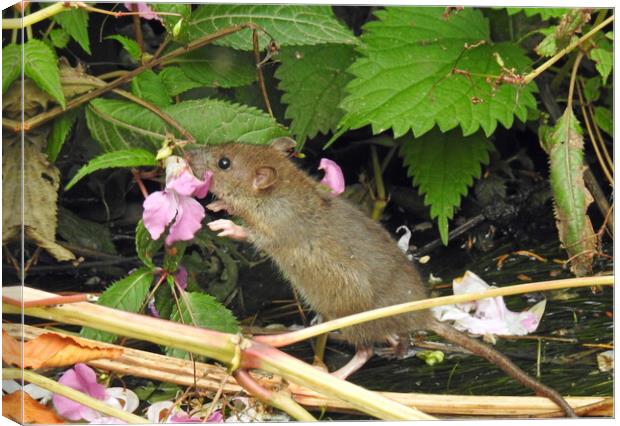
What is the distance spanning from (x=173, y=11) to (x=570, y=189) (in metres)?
Result: 0.79

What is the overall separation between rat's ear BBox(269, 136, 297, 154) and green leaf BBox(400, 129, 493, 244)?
0.20m

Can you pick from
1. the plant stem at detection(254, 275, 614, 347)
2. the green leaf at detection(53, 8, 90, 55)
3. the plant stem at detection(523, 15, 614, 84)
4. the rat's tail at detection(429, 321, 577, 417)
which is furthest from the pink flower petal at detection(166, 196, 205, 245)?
the plant stem at detection(523, 15, 614, 84)

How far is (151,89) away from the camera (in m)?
2.00

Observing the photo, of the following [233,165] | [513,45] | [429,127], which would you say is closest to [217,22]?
[233,165]

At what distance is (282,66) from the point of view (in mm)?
2047

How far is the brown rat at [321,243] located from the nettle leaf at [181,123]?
0.03 m

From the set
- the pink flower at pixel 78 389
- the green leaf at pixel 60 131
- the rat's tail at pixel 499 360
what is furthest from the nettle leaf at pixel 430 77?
the pink flower at pixel 78 389

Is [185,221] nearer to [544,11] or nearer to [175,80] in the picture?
[175,80]

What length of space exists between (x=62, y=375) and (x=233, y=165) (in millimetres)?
479

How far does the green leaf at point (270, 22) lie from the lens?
1.95 m

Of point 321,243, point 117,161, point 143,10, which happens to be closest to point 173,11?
point 143,10

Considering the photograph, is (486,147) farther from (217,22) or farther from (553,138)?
(217,22)

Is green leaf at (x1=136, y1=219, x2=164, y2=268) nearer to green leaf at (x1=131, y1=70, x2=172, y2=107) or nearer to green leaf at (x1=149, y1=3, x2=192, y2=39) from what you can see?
green leaf at (x1=131, y1=70, x2=172, y2=107)

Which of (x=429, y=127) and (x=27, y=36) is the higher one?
(x=27, y=36)
